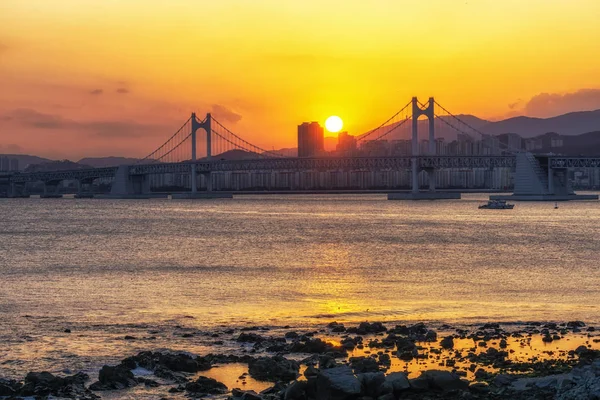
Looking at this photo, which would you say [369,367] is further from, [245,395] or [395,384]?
[245,395]

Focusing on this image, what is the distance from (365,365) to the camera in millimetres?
12406

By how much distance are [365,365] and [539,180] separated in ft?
307

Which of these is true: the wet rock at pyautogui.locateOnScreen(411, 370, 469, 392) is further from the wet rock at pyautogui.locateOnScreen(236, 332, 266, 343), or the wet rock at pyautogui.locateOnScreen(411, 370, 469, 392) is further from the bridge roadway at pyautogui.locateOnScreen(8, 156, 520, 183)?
the bridge roadway at pyautogui.locateOnScreen(8, 156, 520, 183)

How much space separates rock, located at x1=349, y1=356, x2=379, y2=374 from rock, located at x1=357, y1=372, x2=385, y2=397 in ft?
4.23

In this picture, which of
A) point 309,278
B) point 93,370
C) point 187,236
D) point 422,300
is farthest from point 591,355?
point 187,236

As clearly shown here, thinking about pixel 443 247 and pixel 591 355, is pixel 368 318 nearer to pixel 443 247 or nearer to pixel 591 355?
pixel 591 355

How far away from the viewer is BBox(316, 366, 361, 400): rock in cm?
1055

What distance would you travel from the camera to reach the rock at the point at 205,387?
11810mm

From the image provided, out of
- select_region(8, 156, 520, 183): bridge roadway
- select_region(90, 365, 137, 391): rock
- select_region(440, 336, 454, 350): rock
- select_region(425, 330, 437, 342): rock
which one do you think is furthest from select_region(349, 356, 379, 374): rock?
select_region(8, 156, 520, 183): bridge roadway

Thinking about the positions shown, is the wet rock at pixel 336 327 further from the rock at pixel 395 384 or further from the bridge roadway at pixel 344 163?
the bridge roadway at pixel 344 163

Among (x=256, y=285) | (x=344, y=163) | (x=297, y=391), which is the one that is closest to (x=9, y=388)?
(x=297, y=391)

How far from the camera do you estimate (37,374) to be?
39.9ft

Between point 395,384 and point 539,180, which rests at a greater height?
point 539,180

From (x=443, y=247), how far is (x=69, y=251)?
1588 centimetres
